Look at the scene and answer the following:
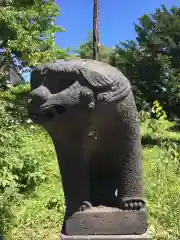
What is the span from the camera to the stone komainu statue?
159 centimetres

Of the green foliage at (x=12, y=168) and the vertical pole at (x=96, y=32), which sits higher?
the vertical pole at (x=96, y=32)

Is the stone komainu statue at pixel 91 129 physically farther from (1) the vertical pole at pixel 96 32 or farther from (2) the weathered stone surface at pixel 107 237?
(1) the vertical pole at pixel 96 32

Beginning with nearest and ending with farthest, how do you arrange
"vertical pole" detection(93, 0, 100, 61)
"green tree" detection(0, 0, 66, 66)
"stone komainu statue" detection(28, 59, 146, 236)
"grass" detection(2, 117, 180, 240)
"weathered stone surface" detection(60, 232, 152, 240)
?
"stone komainu statue" detection(28, 59, 146, 236), "weathered stone surface" detection(60, 232, 152, 240), "grass" detection(2, 117, 180, 240), "vertical pole" detection(93, 0, 100, 61), "green tree" detection(0, 0, 66, 66)

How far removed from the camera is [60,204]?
3957mm

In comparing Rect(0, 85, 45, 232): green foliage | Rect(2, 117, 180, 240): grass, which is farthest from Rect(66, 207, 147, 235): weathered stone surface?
Rect(0, 85, 45, 232): green foliage

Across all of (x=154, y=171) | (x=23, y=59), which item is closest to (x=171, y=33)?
(x=23, y=59)

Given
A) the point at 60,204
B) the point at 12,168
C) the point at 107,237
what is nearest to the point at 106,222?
the point at 107,237

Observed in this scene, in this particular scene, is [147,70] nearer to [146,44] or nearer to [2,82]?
[146,44]

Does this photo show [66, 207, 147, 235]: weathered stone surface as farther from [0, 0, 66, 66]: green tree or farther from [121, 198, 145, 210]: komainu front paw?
[0, 0, 66, 66]: green tree

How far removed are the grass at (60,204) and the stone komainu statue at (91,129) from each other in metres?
1.62

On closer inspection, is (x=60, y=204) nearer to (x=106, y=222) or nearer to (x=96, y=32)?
(x=106, y=222)

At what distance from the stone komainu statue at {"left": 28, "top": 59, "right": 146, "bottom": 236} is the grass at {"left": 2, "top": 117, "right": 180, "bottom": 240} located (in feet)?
5.32

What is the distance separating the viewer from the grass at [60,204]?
3383 mm

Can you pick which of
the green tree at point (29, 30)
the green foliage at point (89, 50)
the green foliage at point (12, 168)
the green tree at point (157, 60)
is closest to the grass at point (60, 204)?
the green foliage at point (12, 168)
